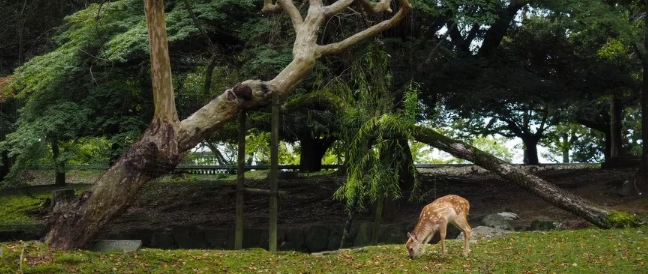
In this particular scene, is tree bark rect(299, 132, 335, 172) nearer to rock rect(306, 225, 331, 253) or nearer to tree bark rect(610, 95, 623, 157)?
tree bark rect(610, 95, 623, 157)

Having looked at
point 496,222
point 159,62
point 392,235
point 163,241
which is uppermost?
point 159,62

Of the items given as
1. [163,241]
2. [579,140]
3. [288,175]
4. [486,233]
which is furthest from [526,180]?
[579,140]

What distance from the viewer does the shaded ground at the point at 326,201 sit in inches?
759

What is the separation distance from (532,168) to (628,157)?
284cm

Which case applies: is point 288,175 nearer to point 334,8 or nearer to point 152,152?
point 334,8

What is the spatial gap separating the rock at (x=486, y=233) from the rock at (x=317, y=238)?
11.0ft

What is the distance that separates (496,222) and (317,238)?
3.69m

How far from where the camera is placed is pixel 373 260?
40.3ft

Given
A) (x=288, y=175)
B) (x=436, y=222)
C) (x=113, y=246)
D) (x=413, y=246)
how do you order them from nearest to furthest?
(x=436, y=222) < (x=413, y=246) < (x=113, y=246) < (x=288, y=175)

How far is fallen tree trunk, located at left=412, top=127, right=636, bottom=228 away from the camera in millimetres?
15094

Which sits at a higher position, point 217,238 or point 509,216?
point 509,216

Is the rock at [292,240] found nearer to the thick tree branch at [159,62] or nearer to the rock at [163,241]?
the rock at [163,241]

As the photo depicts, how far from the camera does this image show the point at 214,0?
18891 mm

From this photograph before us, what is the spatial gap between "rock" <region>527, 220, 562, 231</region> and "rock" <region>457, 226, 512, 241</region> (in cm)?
99
